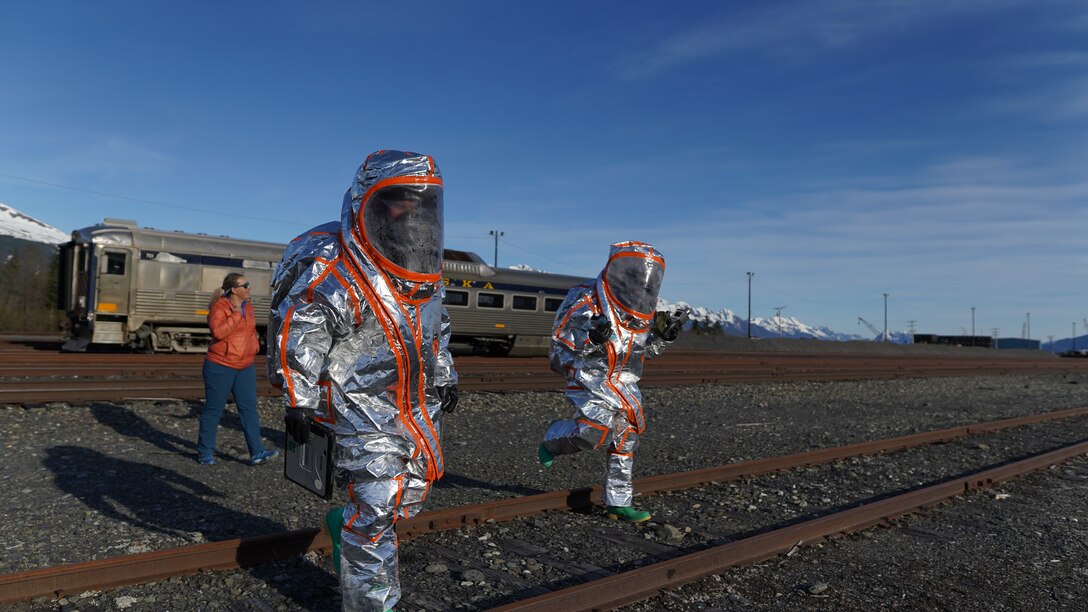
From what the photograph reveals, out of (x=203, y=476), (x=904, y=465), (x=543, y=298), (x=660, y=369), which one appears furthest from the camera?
(x=543, y=298)

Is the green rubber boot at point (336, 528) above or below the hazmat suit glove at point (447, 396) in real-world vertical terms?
below

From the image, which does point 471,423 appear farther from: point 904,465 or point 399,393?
point 399,393

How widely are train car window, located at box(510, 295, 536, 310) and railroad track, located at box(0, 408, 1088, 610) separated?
55.5 feet

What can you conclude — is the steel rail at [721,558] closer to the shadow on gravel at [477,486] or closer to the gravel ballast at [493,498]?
the gravel ballast at [493,498]

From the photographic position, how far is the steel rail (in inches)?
151

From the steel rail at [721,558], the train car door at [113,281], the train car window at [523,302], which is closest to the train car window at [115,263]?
the train car door at [113,281]

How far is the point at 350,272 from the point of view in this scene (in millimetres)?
3457

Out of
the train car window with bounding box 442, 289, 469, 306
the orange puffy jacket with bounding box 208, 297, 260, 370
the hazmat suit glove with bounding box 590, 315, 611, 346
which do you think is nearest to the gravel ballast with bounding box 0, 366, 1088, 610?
the orange puffy jacket with bounding box 208, 297, 260, 370

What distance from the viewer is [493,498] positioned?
644 centimetres

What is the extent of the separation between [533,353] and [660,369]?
21.0 ft

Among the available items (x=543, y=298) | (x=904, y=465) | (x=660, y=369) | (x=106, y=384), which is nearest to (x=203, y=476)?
(x=106, y=384)

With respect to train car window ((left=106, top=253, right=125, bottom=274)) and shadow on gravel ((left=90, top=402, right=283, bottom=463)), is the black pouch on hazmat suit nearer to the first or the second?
shadow on gravel ((left=90, top=402, right=283, bottom=463))

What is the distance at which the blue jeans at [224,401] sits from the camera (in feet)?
23.0

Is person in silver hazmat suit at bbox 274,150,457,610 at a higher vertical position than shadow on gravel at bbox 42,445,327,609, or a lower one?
higher
